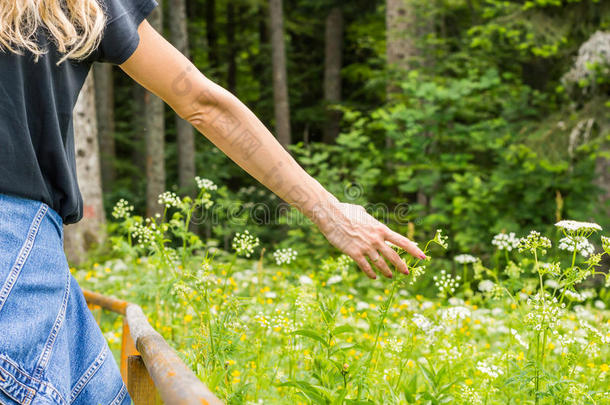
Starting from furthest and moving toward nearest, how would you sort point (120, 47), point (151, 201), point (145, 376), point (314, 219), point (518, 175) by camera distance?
point (151, 201)
point (518, 175)
point (145, 376)
point (314, 219)
point (120, 47)

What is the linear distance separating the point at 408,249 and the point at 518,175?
7.22 meters

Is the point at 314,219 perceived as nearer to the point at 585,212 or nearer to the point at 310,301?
the point at 310,301

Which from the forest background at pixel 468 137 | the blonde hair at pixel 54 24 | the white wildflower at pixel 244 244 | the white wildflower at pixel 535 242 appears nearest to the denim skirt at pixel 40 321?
the blonde hair at pixel 54 24

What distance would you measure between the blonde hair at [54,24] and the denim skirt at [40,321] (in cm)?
29

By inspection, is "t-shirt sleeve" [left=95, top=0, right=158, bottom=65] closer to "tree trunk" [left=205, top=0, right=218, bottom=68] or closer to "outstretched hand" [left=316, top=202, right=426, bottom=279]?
"outstretched hand" [left=316, top=202, right=426, bottom=279]

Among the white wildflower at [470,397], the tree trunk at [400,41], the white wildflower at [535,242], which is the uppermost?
the tree trunk at [400,41]

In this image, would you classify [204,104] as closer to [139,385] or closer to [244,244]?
[139,385]

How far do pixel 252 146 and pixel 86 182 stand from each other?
25.1 ft

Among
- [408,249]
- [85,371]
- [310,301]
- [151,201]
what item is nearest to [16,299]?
[85,371]

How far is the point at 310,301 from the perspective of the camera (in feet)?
7.13

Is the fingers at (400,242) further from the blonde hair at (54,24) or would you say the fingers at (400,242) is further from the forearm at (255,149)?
the blonde hair at (54,24)

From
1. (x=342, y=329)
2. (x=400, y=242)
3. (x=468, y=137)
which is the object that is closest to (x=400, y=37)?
(x=468, y=137)

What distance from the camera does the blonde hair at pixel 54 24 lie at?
3.57 ft

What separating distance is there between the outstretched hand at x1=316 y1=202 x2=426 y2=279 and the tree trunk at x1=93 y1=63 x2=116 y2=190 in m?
15.7
